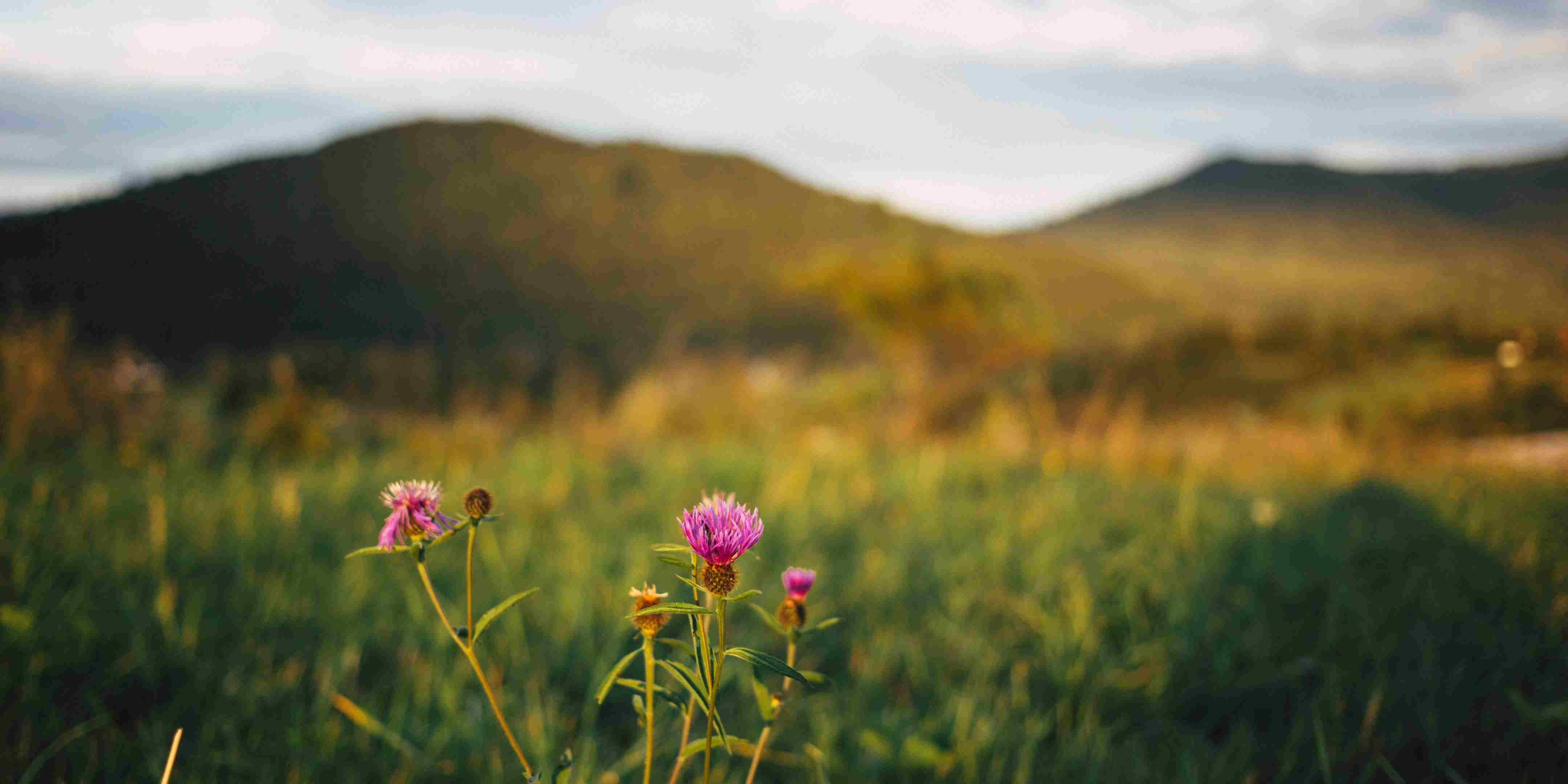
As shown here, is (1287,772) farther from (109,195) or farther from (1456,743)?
(109,195)

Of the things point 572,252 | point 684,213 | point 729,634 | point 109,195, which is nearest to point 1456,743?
point 729,634

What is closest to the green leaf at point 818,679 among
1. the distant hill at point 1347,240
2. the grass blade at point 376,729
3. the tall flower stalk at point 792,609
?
the tall flower stalk at point 792,609

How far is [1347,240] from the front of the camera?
2061 centimetres

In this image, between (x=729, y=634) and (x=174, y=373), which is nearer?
(x=729, y=634)

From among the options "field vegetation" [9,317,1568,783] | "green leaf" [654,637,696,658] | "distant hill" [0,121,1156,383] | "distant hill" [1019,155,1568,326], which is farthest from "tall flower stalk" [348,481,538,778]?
"distant hill" [0,121,1156,383]

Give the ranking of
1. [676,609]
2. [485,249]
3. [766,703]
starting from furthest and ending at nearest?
[485,249], [766,703], [676,609]

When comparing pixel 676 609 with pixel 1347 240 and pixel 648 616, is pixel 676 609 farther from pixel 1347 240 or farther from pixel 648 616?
pixel 1347 240

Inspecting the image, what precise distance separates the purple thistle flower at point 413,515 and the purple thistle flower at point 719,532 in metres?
0.19

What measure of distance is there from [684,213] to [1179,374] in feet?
97.8

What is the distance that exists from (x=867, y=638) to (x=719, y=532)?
1.33 m

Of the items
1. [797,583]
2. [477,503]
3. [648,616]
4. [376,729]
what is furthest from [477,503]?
[376,729]

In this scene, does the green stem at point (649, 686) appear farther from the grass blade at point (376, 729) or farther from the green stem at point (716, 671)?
the grass blade at point (376, 729)

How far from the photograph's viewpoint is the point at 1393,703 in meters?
1.26

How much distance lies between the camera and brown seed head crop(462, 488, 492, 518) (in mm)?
522
